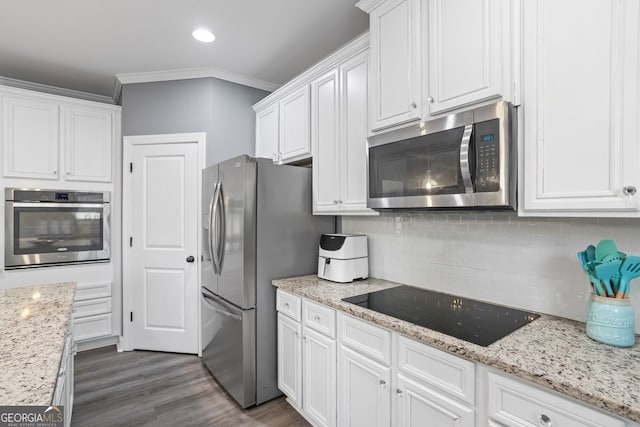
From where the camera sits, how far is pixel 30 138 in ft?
9.76

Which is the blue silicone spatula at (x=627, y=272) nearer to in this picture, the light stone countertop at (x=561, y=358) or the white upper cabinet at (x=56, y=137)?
the light stone countertop at (x=561, y=358)

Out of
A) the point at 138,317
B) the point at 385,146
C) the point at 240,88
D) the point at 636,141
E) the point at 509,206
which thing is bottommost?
the point at 138,317

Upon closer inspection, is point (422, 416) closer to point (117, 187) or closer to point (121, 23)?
point (121, 23)

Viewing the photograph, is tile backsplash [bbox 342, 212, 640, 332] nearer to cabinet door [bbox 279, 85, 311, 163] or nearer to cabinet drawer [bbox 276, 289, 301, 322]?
cabinet drawer [bbox 276, 289, 301, 322]

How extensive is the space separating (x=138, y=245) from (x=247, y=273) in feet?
5.35

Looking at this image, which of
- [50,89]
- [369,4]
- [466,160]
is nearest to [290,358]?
[466,160]

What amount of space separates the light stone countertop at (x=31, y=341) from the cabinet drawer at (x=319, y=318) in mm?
1182

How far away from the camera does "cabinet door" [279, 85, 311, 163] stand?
2521 millimetres

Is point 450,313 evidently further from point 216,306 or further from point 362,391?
point 216,306

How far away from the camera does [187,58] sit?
289 cm

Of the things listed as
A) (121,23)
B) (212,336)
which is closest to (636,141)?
(212,336)

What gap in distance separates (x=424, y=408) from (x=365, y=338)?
1.28ft

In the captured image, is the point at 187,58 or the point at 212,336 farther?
the point at 187,58
